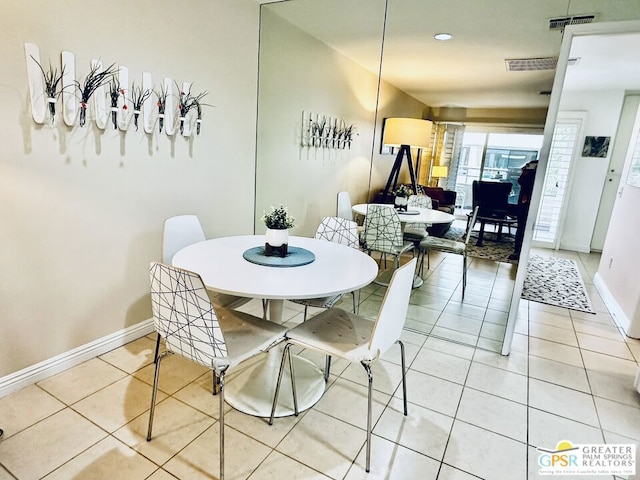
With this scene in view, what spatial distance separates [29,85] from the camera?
68.3 inches

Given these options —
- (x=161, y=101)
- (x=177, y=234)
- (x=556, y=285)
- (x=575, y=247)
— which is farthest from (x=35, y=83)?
(x=575, y=247)

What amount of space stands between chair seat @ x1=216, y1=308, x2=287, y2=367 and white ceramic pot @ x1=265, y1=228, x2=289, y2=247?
0.40 meters

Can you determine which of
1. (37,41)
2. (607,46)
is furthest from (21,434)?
(607,46)

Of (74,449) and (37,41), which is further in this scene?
(37,41)

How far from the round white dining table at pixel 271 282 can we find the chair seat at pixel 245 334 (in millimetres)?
232

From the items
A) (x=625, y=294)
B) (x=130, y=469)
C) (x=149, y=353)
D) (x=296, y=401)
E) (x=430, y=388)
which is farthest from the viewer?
(x=625, y=294)

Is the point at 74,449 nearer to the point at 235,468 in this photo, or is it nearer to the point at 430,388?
the point at 235,468

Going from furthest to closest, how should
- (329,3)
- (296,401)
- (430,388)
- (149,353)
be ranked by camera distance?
(329,3) < (149,353) < (430,388) < (296,401)

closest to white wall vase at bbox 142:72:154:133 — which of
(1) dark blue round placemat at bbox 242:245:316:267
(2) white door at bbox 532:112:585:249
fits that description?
(1) dark blue round placemat at bbox 242:245:316:267

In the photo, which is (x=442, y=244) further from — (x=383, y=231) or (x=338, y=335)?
(x=338, y=335)

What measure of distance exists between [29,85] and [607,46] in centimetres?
445

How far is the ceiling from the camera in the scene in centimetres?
245

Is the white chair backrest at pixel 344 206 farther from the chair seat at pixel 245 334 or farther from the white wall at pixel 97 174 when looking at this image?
the chair seat at pixel 245 334

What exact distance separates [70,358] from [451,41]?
11.1 ft
